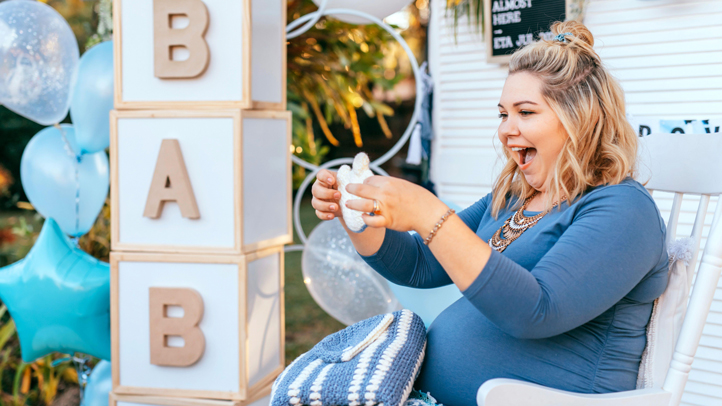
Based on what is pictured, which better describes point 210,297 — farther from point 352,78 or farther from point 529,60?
point 352,78

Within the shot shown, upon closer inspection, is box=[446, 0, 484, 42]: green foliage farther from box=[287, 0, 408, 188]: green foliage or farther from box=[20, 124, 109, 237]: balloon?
box=[20, 124, 109, 237]: balloon

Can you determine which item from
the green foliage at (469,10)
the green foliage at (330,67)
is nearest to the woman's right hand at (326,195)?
the green foliage at (469,10)

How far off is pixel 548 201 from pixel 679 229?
4.12 feet

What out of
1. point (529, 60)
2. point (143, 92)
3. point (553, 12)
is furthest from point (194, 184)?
point (553, 12)

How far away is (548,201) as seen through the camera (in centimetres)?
114

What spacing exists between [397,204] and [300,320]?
391 centimetres

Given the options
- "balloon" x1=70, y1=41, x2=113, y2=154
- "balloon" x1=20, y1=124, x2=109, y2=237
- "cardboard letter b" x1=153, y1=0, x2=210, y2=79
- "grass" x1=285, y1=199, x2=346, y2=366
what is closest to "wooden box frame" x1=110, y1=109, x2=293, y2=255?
"cardboard letter b" x1=153, y1=0, x2=210, y2=79

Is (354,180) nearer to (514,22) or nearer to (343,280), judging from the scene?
(343,280)

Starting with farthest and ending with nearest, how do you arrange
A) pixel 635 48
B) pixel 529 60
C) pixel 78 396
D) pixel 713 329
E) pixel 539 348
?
1. pixel 78 396
2. pixel 635 48
3. pixel 713 329
4. pixel 529 60
5. pixel 539 348

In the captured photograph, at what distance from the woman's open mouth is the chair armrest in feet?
1.54

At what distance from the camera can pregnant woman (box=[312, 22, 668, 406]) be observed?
87cm

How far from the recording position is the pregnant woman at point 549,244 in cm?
87

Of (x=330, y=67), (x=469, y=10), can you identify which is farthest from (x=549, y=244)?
(x=330, y=67)

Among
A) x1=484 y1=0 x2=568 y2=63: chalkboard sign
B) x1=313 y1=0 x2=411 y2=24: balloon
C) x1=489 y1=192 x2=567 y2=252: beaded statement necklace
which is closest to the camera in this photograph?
x1=489 y1=192 x2=567 y2=252: beaded statement necklace
